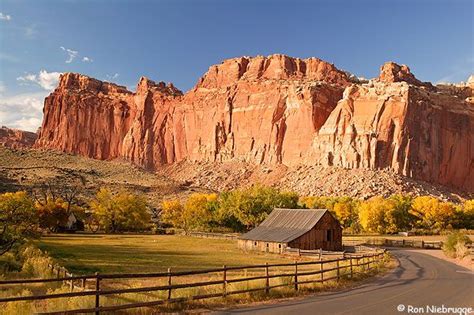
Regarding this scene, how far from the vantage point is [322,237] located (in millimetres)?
46562

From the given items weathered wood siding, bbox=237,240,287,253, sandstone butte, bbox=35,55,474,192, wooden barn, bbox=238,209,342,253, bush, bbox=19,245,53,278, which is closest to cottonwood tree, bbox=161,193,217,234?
weathered wood siding, bbox=237,240,287,253

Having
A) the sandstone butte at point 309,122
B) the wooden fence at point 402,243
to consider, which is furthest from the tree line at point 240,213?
the sandstone butte at point 309,122

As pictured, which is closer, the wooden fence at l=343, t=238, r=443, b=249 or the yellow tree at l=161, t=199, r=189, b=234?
the wooden fence at l=343, t=238, r=443, b=249

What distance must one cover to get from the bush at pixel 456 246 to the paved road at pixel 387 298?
14.1m

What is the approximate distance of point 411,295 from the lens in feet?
57.4

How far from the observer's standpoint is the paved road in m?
14.5

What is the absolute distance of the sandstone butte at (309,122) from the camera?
130 m

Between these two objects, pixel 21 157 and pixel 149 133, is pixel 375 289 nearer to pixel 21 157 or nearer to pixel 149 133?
pixel 21 157

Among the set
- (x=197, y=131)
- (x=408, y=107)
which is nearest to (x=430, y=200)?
(x=408, y=107)

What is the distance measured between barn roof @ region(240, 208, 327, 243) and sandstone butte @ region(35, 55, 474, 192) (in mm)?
79434

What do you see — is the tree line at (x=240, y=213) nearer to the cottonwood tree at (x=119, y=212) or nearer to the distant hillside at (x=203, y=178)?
the cottonwood tree at (x=119, y=212)

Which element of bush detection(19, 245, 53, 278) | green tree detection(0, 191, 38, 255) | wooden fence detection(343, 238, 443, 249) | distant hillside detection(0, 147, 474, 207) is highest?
distant hillside detection(0, 147, 474, 207)

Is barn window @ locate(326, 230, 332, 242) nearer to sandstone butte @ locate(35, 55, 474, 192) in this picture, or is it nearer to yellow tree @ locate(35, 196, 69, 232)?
yellow tree @ locate(35, 196, 69, 232)

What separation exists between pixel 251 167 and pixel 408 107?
167 ft
